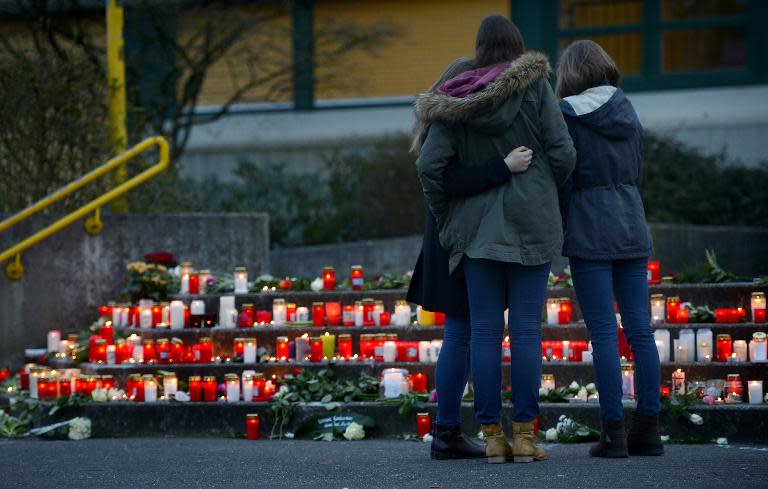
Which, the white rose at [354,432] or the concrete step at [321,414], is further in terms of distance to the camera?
the white rose at [354,432]

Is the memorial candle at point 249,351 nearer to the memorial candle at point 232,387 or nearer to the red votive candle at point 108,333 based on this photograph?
the memorial candle at point 232,387

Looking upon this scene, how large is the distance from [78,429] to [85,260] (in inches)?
91.6

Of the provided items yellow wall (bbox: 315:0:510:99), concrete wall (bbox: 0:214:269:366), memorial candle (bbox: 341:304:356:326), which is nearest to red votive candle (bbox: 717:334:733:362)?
memorial candle (bbox: 341:304:356:326)

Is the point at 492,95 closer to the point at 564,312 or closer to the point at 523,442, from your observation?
the point at 523,442

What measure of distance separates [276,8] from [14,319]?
8.08 metres

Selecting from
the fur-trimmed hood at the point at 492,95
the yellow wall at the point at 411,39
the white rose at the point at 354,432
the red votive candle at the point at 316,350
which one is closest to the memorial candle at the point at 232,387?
the red votive candle at the point at 316,350

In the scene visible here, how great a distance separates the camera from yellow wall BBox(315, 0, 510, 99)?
18.7m

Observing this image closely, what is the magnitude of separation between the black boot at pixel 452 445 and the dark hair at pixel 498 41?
175 centimetres

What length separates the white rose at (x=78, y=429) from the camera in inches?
338

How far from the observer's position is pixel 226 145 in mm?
18516

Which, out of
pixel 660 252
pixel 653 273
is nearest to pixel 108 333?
pixel 653 273

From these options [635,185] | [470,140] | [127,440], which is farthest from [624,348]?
[127,440]

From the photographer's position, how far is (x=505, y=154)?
6.43 meters

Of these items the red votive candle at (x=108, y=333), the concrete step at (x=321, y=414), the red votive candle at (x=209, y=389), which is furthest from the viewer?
the red votive candle at (x=108, y=333)
